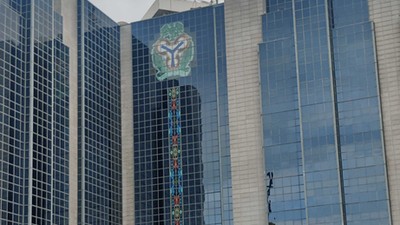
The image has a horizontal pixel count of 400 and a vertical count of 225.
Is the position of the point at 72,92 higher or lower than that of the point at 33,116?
higher

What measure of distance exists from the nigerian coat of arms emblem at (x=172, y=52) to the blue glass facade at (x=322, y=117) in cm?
944

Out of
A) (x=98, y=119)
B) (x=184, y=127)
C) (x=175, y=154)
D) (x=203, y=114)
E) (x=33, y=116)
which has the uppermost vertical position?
(x=203, y=114)

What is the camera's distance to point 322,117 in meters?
86.8

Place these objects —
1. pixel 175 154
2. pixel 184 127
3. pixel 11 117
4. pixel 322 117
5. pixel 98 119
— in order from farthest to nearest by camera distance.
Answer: pixel 184 127, pixel 175 154, pixel 98 119, pixel 322 117, pixel 11 117

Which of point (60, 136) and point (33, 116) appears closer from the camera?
point (33, 116)

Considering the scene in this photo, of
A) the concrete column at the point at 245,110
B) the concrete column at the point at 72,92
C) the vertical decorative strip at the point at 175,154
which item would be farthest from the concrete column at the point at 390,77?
the concrete column at the point at 72,92

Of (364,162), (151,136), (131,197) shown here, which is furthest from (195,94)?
(364,162)

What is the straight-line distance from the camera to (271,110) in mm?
89188

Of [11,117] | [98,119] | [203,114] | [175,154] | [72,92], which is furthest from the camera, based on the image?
[203,114]

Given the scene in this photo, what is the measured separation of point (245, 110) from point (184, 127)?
7.37 m

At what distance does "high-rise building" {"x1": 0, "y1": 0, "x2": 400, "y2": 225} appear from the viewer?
82188mm

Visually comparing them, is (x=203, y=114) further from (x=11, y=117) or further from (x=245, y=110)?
(x=11, y=117)

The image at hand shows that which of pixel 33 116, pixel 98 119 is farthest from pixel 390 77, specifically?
pixel 33 116

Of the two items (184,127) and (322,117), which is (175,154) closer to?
(184,127)
